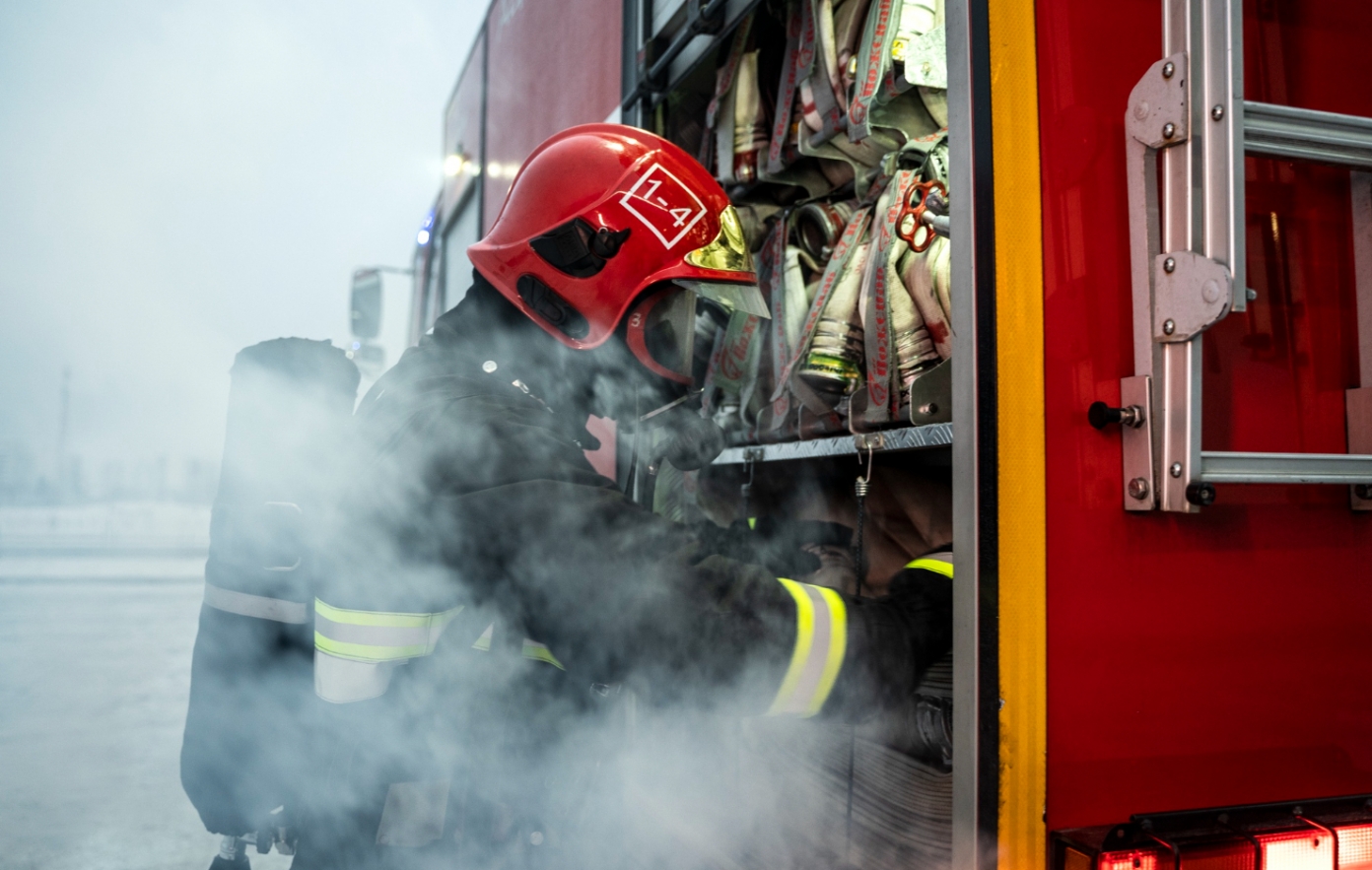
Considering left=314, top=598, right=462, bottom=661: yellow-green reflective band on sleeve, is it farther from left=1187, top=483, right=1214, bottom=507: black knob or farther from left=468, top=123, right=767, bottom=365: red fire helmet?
left=1187, top=483, right=1214, bottom=507: black knob

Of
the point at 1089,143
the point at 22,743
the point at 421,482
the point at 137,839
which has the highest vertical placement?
the point at 1089,143

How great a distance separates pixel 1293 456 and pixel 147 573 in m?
3.42

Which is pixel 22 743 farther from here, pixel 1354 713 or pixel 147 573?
pixel 1354 713

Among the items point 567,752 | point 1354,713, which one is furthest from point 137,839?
point 1354,713

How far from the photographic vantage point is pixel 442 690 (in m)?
1.53

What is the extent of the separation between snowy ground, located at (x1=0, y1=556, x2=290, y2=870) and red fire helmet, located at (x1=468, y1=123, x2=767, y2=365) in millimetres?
1253

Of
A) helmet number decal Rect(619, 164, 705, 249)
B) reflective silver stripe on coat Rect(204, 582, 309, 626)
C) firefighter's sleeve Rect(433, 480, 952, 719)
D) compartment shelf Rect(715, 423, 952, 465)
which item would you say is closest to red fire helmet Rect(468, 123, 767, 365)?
helmet number decal Rect(619, 164, 705, 249)

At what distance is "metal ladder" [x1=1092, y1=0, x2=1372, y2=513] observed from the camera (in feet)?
3.28

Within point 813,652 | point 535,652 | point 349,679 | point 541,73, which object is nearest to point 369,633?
point 349,679

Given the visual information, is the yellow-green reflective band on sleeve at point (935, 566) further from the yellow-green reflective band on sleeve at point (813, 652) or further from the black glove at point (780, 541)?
the black glove at point (780, 541)

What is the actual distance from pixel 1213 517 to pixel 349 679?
1.38 m

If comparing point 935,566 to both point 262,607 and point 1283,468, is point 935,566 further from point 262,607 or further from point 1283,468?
point 262,607

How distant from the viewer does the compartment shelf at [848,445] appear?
1.56 m

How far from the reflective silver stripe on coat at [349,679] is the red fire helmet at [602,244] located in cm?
78
